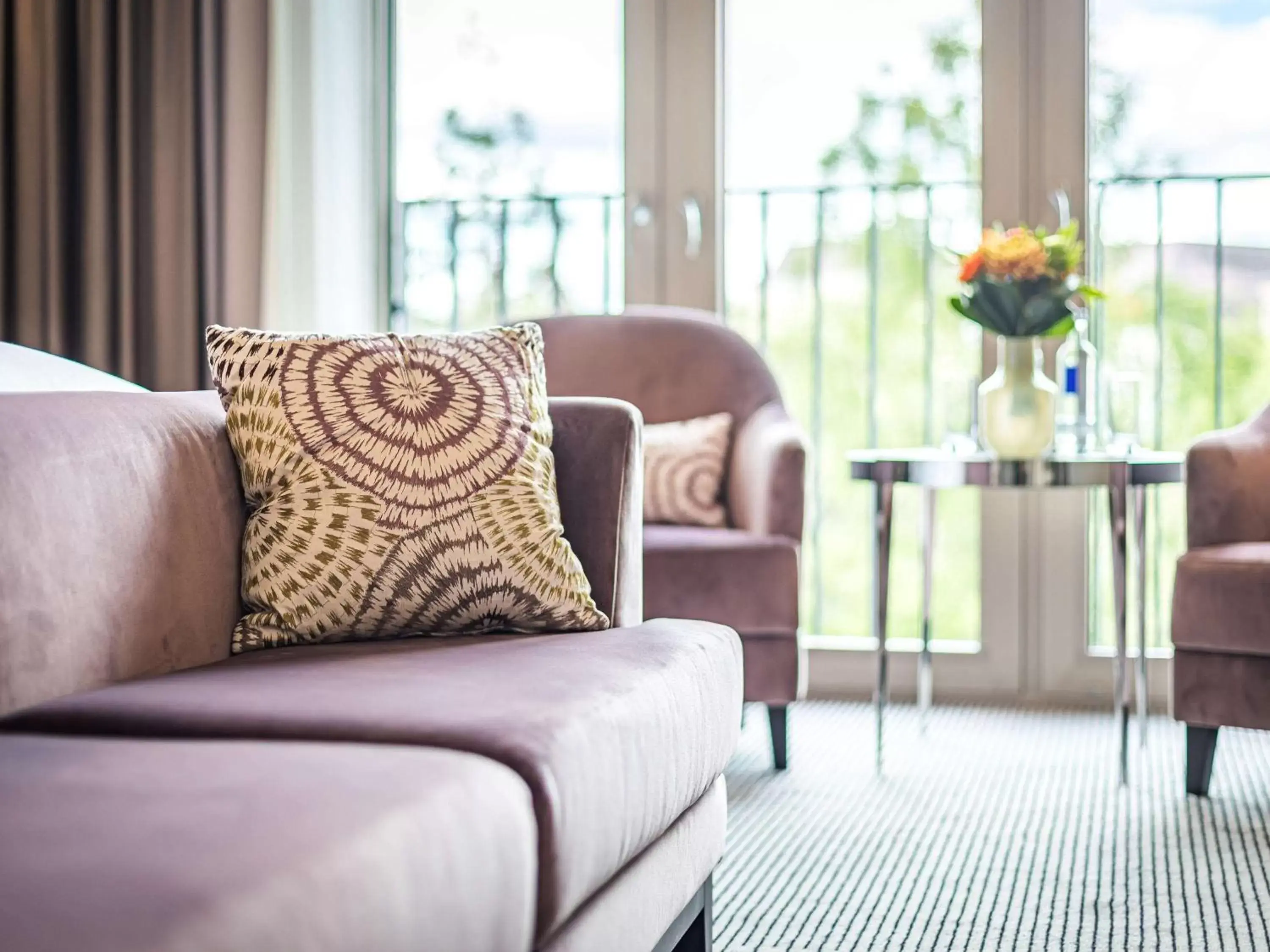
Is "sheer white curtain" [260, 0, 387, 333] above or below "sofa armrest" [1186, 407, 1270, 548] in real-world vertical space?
above

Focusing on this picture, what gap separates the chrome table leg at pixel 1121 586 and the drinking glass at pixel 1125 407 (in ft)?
1.01

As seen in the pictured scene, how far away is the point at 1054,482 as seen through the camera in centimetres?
255

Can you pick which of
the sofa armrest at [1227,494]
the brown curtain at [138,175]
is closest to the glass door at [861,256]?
Answer: the sofa armrest at [1227,494]

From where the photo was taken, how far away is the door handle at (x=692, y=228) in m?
3.66

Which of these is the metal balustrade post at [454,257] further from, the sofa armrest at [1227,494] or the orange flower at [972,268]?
the sofa armrest at [1227,494]

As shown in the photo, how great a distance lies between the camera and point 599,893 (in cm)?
125

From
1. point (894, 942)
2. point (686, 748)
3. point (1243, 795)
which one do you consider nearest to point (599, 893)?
point (686, 748)

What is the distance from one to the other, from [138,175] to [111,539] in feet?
8.19

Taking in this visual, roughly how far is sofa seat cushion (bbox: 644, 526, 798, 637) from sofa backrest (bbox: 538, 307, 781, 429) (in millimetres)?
598

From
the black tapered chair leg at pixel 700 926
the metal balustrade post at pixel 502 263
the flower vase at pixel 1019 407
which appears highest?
the metal balustrade post at pixel 502 263

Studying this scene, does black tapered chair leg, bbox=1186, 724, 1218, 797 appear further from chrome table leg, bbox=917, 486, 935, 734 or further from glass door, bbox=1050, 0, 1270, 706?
glass door, bbox=1050, 0, 1270, 706

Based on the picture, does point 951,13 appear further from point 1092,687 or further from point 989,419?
point 1092,687

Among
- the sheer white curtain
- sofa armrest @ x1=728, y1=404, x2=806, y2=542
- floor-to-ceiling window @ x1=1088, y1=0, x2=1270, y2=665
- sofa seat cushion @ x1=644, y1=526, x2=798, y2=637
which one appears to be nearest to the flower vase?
sofa armrest @ x1=728, y1=404, x2=806, y2=542

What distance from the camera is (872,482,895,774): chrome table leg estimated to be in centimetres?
272
